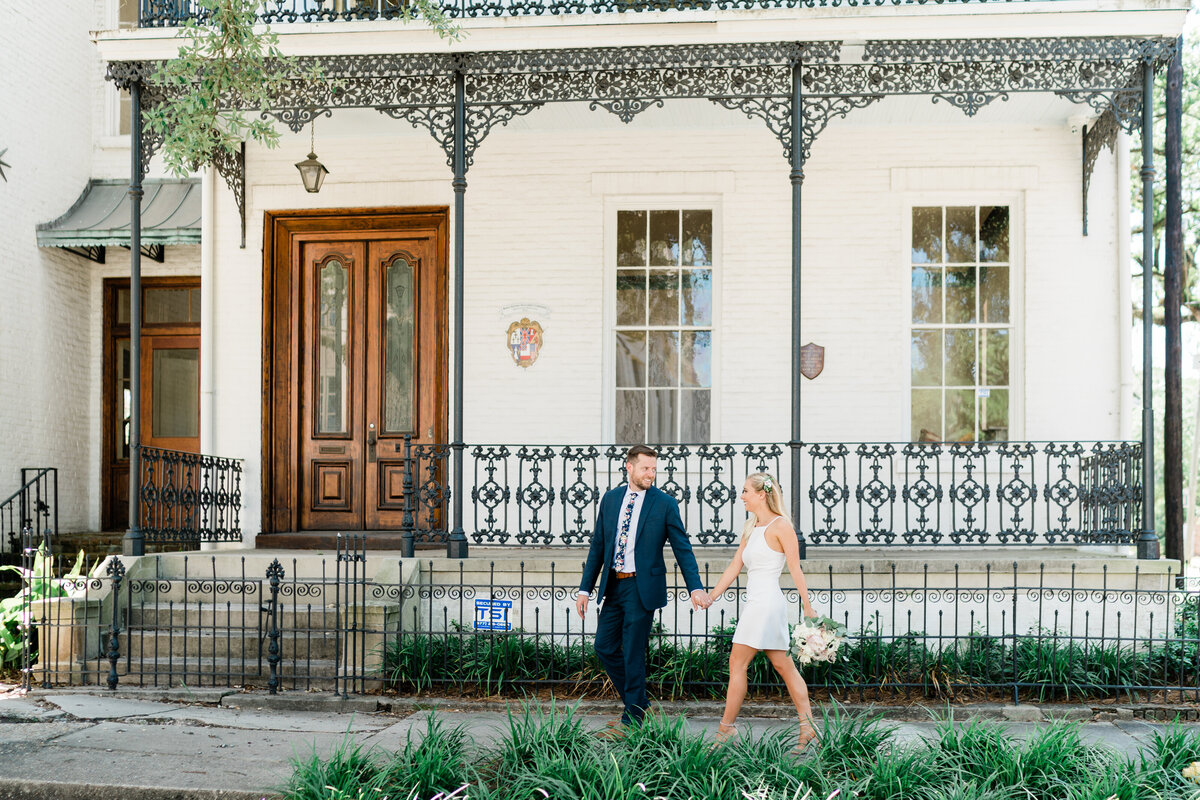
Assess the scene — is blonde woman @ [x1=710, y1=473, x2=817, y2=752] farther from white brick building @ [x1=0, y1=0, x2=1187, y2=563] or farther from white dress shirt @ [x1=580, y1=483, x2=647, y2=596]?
white brick building @ [x1=0, y1=0, x2=1187, y2=563]

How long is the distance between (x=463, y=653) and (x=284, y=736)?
1.56 meters

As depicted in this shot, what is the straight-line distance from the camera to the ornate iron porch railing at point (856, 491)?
8.59m

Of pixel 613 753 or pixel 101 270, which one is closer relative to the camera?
pixel 613 753

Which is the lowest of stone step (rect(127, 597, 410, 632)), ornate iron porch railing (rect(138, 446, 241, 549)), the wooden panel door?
stone step (rect(127, 597, 410, 632))

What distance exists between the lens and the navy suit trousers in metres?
6.22

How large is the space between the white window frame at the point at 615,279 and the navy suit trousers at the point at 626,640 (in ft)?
13.6

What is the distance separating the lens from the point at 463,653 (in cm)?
782

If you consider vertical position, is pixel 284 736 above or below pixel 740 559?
below

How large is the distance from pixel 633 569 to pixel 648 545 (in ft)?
0.53

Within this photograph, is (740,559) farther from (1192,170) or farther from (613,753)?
(1192,170)

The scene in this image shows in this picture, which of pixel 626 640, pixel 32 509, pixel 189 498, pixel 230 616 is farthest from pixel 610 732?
pixel 32 509

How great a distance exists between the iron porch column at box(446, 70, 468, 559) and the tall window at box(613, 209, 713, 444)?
7.42ft

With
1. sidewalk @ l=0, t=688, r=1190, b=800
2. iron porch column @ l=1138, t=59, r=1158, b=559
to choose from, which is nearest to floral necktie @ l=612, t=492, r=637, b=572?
sidewalk @ l=0, t=688, r=1190, b=800

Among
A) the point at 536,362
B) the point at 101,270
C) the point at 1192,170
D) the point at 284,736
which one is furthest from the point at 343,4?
the point at 1192,170
